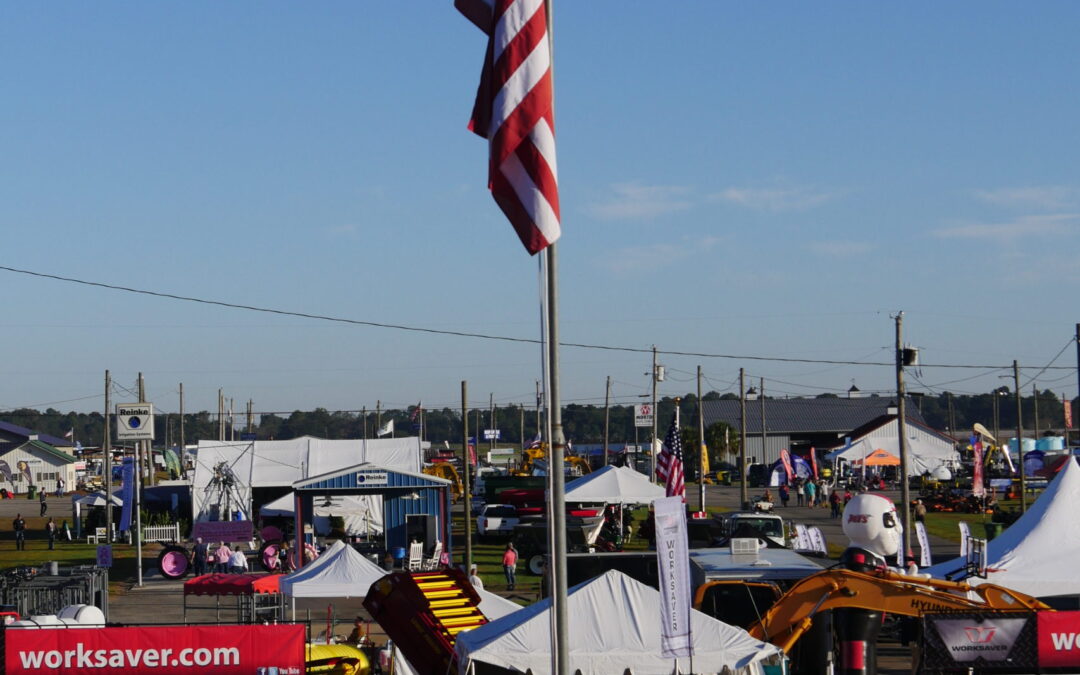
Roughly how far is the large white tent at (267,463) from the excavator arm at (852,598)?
107 feet

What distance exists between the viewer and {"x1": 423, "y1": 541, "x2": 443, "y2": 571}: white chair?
35.8 metres

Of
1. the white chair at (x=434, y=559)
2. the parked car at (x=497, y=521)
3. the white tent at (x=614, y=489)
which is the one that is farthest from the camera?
the parked car at (x=497, y=521)

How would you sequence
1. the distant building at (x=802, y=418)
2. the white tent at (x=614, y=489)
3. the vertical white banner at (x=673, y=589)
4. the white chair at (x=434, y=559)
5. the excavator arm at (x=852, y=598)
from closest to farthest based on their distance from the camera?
the vertical white banner at (x=673, y=589) → the excavator arm at (x=852, y=598) → the white chair at (x=434, y=559) → the white tent at (x=614, y=489) → the distant building at (x=802, y=418)

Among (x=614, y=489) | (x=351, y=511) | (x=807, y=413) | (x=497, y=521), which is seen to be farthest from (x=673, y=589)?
(x=807, y=413)

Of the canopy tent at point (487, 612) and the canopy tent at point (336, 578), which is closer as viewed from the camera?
the canopy tent at point (487, 612)

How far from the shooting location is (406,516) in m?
41.5

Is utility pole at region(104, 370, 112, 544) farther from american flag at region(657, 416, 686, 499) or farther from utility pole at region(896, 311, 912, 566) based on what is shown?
utility pole at region(896, 311, 912, 566)

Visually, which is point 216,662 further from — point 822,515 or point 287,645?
point 822,515

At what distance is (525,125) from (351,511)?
1541 inches

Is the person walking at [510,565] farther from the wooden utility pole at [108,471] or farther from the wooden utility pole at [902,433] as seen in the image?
the wooden utility pole at [108,471]

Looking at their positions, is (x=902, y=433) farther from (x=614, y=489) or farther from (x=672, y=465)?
A: (x=614, y=489)

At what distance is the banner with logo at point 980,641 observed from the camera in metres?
16.7

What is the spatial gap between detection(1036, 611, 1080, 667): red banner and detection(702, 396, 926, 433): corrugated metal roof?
87441mm

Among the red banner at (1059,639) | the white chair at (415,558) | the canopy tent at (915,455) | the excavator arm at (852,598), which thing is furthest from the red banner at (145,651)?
the canopy tent at (915,455)
